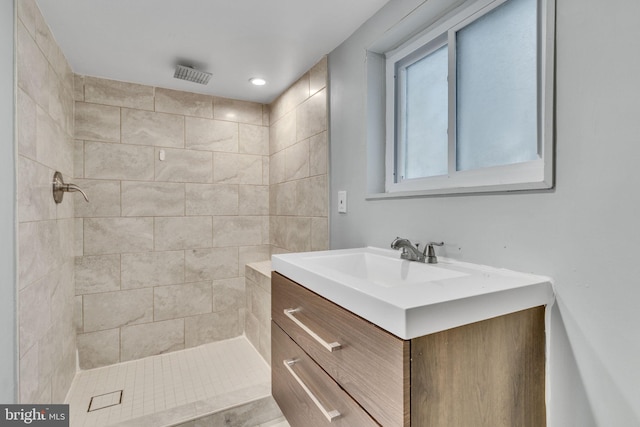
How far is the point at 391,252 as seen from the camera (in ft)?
4.50

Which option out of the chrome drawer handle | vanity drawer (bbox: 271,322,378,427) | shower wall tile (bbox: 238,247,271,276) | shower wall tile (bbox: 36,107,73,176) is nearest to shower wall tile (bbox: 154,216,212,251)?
shower wall tile (bbox: 238,247,271,276)

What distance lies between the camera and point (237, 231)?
8.60 ft

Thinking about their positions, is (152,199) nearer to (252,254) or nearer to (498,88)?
(252,254)

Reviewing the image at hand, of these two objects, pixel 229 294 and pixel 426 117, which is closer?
pixel 426 117

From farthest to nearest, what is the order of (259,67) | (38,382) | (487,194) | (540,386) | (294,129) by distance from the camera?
1. (294,129)
2. (259,67)
3. (38,382)
4. (487,194)
5. (540,386)

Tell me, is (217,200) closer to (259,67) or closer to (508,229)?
(259,67)

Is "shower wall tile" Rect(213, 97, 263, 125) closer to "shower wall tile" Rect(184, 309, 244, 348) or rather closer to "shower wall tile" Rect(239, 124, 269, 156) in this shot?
"shower wall tile" Rect(239, 124, 269, 156)

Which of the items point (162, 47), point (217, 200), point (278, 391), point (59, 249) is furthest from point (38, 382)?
point (162, 47)

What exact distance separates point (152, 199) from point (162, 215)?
0.14m

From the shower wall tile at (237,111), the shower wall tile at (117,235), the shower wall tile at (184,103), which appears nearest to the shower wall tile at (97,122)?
the shower wall tile at (184,103)

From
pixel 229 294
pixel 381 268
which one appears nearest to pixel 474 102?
pixel 381 268

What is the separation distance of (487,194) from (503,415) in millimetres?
609

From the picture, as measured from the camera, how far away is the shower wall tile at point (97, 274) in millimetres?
2127

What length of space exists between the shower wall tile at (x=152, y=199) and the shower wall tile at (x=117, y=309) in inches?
23.2
